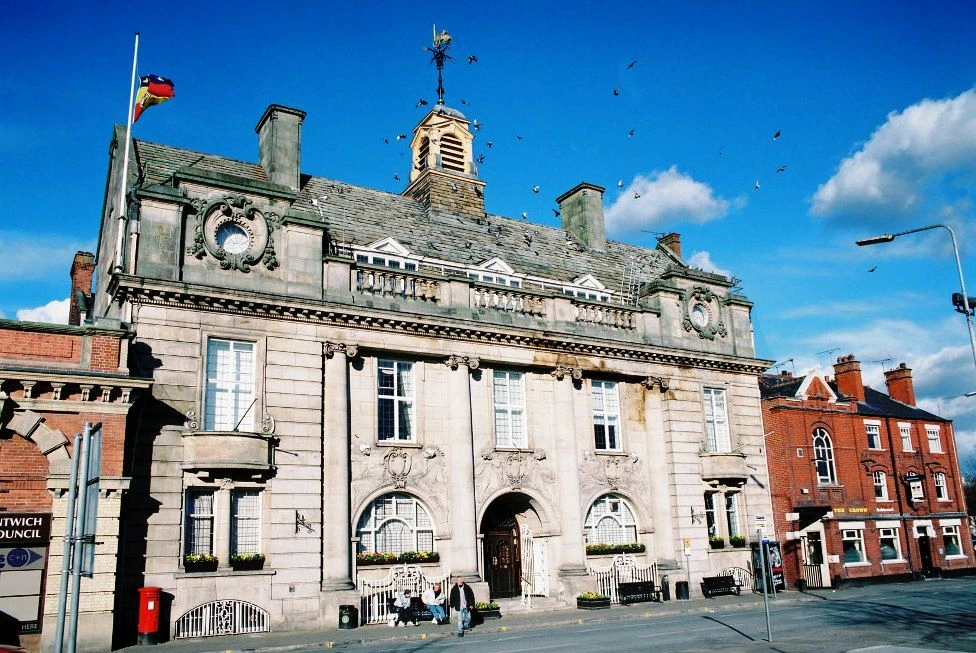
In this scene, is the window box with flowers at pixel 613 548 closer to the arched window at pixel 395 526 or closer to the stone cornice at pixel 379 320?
the arched window at pixel 395 526

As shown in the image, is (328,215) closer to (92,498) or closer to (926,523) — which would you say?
(92,498)

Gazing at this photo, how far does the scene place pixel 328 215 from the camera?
32281 mm

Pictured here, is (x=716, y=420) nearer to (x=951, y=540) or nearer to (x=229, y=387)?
(x=229, y=387)

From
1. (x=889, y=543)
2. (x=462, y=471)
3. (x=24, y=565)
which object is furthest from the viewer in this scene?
(x=889, y=543)

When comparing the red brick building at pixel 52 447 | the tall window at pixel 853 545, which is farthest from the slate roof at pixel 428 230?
the tall window at pixel 853 545

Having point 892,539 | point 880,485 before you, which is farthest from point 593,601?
point 880,485

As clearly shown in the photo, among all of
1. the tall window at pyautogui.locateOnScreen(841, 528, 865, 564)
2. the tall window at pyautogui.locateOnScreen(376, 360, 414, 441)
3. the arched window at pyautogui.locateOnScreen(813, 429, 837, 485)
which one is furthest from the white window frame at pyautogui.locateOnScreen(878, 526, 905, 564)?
the tall window at pyautogui.locateOnScreen(376, 360, 414, 441)

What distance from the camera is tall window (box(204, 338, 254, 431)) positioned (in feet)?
82.8

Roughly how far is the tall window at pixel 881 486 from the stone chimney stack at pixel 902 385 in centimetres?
873

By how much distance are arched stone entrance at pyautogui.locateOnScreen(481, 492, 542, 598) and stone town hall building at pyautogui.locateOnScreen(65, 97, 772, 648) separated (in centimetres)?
8

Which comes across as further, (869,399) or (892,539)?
(869,399)

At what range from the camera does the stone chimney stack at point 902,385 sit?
5328 cm

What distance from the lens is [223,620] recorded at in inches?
923

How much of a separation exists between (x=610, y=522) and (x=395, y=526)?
30.7ft
